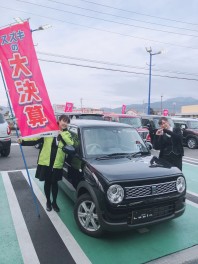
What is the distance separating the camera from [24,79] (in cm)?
413

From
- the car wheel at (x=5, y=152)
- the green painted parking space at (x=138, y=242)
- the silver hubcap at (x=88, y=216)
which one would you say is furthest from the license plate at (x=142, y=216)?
the car wheel at (x=5, y=152)

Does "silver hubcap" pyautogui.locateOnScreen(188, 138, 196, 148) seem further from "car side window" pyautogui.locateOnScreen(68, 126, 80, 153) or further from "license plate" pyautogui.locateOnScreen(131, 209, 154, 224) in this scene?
"license plate" pyautogui.locateOnScreen(131, 209, 154, 224)

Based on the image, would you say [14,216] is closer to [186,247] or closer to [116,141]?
[116,141]

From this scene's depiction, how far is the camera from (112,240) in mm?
3611

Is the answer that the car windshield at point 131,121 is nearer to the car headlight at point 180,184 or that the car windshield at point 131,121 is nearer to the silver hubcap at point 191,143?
the silver hubcap at point 191,143

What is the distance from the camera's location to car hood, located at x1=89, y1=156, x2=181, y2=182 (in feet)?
11.3

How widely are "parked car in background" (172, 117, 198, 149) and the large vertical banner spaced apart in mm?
10991

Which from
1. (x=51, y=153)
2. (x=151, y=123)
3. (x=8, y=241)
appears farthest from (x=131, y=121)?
(x=8, y=241)

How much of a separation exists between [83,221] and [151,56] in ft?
78.4

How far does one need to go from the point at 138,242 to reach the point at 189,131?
12.2m

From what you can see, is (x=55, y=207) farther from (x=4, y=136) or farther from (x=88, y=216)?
(x=4, y=136)

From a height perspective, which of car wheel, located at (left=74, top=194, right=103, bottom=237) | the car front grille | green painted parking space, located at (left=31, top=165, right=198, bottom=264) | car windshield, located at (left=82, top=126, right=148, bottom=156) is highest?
car windshield, located at (left=82, top=126, right=148, bottom=156)

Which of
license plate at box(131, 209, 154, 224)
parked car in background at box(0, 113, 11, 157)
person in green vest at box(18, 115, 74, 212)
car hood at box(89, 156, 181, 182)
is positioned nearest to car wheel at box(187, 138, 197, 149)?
parked car in background at box(0, 113, 11, 157)

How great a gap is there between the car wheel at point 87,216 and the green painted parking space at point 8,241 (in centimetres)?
96
